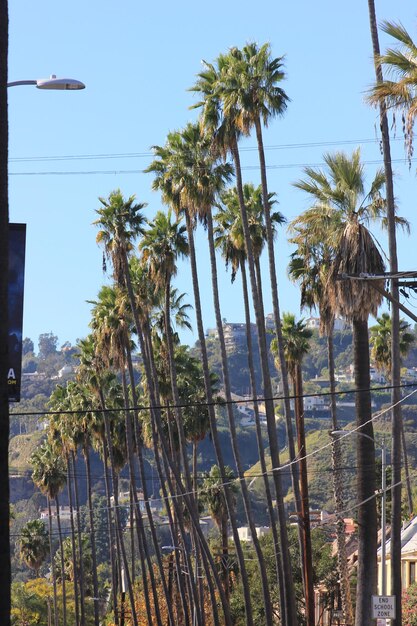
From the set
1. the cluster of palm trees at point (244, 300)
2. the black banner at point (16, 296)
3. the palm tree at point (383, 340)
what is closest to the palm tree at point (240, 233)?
the cluster of palm trees at point (244, 300)

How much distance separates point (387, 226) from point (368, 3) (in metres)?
7.35

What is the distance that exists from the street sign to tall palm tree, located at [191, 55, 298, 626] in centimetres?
1179

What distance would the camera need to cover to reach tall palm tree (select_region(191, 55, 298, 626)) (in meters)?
51.2

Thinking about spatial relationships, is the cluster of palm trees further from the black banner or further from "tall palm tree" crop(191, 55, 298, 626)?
the black banner

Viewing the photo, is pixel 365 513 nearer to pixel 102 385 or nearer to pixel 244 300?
pixel 244 300

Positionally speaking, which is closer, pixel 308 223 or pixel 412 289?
pixel 412 289

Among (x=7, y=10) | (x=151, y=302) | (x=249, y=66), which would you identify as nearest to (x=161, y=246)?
(x=151, y=302)

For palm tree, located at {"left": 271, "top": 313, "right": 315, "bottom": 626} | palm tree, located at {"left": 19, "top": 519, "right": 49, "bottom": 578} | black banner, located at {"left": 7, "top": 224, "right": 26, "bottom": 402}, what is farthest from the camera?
palm tree, located at {"left": 19, "top": 519, "right": 49, "bottom": 578}

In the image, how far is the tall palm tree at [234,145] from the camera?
5119 centimetres

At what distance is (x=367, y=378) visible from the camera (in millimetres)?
39531

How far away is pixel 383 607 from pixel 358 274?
9.56m

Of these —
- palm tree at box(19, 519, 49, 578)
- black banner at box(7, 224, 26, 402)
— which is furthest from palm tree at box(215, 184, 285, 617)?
palm tree at box(19, 519, 49, 578)

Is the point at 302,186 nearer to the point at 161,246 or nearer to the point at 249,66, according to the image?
the point at 249,66

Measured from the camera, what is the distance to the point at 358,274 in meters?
37.4
